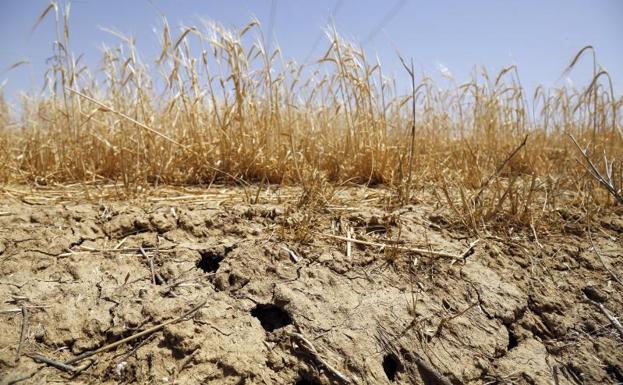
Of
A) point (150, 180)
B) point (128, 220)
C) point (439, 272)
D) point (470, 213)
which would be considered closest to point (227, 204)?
point (128, 220)

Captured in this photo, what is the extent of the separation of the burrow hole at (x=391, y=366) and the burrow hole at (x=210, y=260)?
2.22 ft

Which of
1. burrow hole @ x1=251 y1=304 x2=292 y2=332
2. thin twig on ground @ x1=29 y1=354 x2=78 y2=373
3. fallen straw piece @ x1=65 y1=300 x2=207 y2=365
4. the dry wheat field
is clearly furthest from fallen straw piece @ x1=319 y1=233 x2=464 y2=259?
thin twig on ground @ x1=29 y1=354 x2=78 y2=373

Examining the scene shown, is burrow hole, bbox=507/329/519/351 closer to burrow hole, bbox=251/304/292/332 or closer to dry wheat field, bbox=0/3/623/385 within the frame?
dry wheat field, bbox=0/3/623/385

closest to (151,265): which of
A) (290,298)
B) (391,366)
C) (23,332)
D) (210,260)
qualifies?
(210,260)

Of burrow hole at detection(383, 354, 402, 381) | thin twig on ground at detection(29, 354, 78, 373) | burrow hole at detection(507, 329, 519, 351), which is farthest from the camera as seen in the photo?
burrow hole at detection(507, 329, 519, 351)

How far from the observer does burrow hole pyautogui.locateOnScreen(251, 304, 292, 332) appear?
1287mm

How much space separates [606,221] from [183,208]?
Answer: 205 cm

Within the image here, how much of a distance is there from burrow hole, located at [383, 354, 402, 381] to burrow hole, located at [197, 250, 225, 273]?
2.22ft

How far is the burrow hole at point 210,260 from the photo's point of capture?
1444 mm

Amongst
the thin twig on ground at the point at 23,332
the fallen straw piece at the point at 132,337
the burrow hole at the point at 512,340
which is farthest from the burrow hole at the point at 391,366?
the thin twig on ground at the point at 23,332

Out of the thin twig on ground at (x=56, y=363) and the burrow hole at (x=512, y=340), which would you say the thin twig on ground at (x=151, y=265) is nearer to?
the thin twig on ground at (x=56, y=363)

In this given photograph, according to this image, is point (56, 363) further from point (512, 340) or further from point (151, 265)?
point (512, 340)

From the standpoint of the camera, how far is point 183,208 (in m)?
1.71

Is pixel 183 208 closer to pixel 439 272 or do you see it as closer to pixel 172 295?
pixel 172 295
